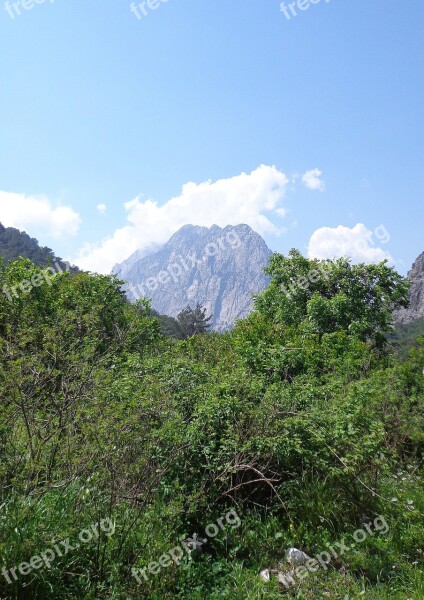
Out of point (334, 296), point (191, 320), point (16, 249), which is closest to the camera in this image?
point (334, 296)

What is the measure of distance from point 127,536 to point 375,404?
4756 mm

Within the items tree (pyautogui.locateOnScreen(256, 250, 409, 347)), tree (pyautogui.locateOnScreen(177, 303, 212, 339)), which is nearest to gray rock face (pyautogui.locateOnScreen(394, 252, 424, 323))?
tree (pyautogui.locateOnScreen(177, 303, 212, 339))

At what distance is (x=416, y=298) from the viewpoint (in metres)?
133

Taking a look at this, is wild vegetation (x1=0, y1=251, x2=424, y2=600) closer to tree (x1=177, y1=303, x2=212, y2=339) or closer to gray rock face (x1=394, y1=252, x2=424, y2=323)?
tree (x1=177, y1=303, x2=212, y2=339)

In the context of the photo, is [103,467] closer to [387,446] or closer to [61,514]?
[61,514]

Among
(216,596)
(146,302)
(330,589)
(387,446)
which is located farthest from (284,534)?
(146,302)

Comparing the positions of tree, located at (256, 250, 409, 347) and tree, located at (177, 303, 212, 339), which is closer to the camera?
tree, located at (256, 250, 409, 347)

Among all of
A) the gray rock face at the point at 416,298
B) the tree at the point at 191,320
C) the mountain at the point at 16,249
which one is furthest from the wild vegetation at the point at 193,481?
the gray rock face at the point at 416,298

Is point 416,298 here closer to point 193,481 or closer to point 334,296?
point 334,296

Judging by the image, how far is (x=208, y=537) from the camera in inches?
181

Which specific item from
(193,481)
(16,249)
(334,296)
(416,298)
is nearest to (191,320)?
(16,249)

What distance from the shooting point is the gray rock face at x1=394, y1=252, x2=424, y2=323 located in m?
123

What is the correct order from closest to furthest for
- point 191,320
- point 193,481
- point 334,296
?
point 193,481, point 334,296, point 191,320

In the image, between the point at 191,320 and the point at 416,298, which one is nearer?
the point at 191,320
